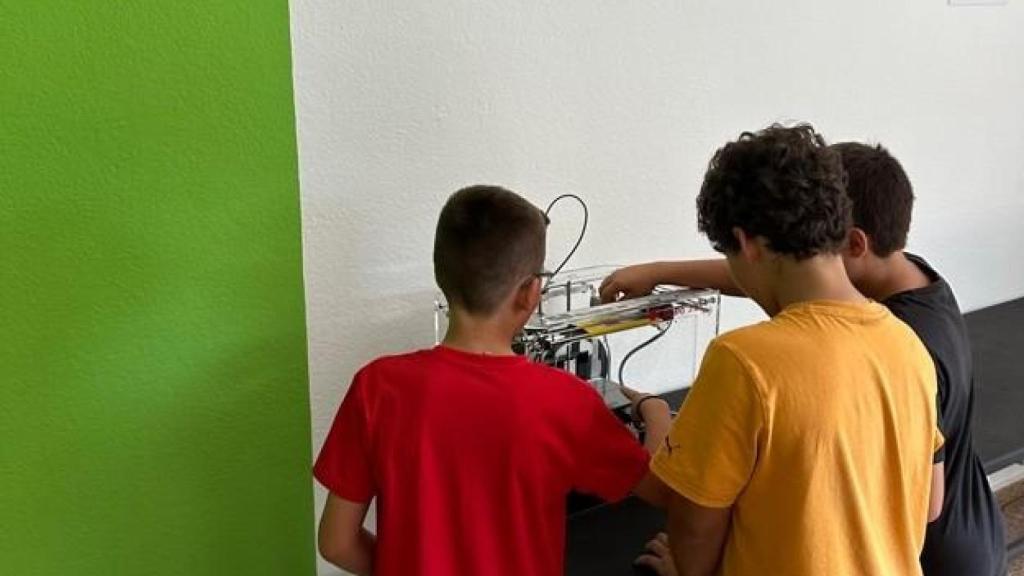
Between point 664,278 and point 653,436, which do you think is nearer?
point 653,436

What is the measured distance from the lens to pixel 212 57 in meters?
1.21

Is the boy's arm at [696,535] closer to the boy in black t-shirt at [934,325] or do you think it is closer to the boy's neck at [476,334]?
the boy in black t-shirt at [934,325]

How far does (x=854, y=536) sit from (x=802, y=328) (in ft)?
0.82

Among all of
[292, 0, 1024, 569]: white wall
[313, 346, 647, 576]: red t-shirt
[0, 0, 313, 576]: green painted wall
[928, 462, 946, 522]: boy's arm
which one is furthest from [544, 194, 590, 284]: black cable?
[928, 462, 946, 522]: boy's arm

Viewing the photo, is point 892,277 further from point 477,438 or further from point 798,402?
point 477,438

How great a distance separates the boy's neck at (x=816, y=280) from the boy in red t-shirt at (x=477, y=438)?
26 centimetres

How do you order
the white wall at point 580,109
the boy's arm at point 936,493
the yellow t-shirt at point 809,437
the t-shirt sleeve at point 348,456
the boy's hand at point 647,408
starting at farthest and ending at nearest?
the white wall at point 580,109 → the boy's hand at point 647,408 → the boy's arm at point 936,493 → the t-shirt sleeve at point 348,456 → the yellow t-shirt at point 809,437

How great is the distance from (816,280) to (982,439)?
3.14ft

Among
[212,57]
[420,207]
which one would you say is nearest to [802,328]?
[420,207]

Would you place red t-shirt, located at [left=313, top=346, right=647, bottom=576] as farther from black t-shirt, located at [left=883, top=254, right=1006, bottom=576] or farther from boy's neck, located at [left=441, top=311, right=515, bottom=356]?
black t-shirt, located at [left=883, top=254, right=1006, bottom=576]

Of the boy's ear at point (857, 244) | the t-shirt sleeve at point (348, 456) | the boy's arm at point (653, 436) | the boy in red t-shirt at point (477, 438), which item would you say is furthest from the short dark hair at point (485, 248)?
the boy's ear at point (857, 244)

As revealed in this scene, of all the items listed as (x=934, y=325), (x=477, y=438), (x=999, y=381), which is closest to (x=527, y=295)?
(x=477, y=438)

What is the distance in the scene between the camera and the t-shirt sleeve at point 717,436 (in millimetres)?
973

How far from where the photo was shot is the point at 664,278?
1546mm
